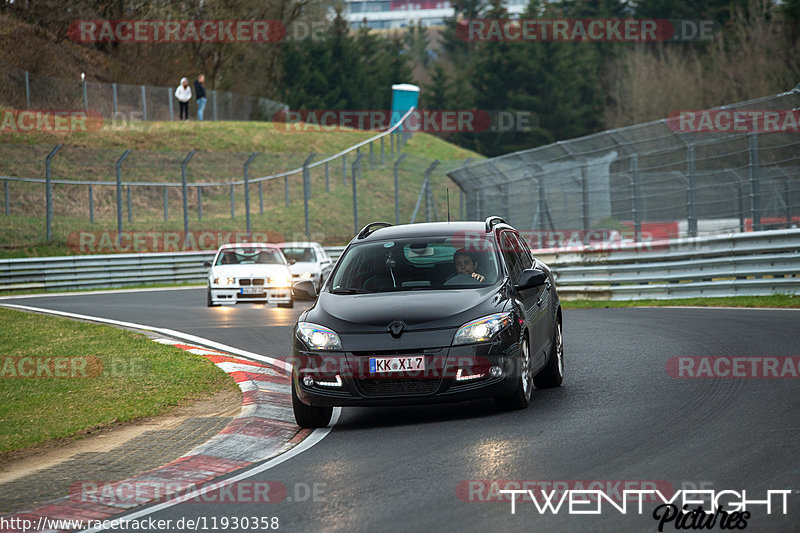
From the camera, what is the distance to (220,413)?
31.3ft

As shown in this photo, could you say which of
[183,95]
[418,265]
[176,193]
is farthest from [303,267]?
[183,95]

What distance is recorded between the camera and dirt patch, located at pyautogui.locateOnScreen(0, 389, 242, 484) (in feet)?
25.7

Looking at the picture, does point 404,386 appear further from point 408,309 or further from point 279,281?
point 279,281

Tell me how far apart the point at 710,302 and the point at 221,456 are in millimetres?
12530

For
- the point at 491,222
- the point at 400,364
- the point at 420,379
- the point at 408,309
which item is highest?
the point at 491,222

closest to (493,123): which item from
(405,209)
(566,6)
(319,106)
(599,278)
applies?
(319,106)

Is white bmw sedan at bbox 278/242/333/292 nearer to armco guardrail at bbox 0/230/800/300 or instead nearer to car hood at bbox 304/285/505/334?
armco guardrail at bbox 0/230/800/300

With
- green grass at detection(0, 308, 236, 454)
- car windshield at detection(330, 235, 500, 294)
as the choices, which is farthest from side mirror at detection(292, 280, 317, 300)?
green grass at detection(0, 308, 236, 454)

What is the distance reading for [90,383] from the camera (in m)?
11.1

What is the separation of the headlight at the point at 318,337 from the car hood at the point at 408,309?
5 centimetres

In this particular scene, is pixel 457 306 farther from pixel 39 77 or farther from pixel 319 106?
pixel 319 106

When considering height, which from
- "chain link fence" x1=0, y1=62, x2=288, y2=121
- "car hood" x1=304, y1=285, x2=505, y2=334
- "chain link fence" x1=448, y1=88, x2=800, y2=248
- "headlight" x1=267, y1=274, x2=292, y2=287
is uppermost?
"chain link fence" x1=0, y1=62, x2=288, y2=121

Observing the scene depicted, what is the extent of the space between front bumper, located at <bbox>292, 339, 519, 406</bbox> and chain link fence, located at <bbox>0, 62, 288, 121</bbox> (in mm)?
37955

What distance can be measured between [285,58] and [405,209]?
3912 cm
